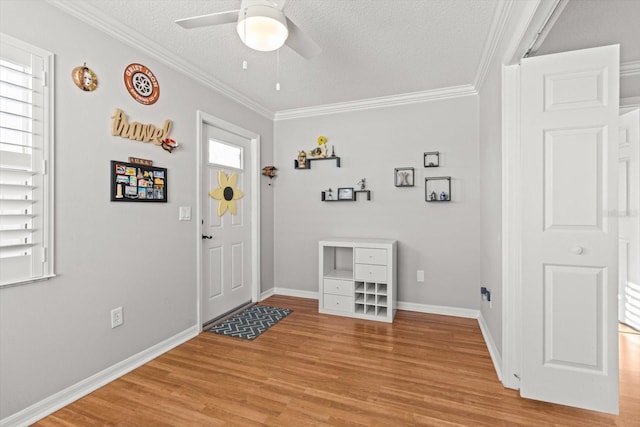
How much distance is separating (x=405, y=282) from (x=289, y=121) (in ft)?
8.50

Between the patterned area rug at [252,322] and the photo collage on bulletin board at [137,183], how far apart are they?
54.7 inches

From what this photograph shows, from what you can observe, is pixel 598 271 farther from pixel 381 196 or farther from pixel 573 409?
pixel 381 196

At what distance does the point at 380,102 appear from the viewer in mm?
3646

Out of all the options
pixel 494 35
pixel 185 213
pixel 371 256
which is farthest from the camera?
pixel 371 256

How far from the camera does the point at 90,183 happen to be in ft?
6.73

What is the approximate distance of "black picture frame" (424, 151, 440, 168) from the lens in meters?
3.43

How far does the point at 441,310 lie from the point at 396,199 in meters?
1.37

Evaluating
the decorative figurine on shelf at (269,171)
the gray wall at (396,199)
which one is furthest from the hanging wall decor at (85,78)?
the gray wall at (396,199)

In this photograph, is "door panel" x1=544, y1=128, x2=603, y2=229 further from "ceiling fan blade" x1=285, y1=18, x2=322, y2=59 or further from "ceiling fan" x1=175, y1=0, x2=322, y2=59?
"ceiling fan" x1=175, y1=0, x2=322, y2=59

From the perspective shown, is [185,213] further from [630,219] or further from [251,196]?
[630,219]

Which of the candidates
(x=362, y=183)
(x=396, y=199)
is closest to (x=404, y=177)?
(x=396, y=199)

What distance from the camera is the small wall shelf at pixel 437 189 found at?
133 inches

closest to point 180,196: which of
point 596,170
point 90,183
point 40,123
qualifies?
point 90,183

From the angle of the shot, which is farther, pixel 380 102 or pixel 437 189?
pixel 380 102
